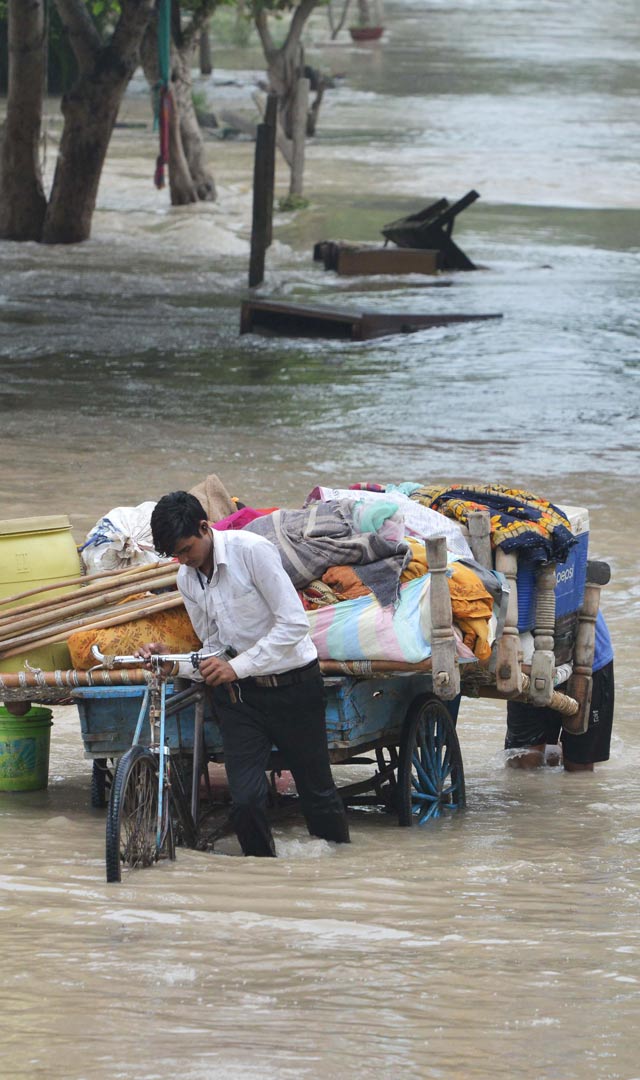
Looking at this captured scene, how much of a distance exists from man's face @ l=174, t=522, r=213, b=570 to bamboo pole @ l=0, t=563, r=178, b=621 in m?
0.84

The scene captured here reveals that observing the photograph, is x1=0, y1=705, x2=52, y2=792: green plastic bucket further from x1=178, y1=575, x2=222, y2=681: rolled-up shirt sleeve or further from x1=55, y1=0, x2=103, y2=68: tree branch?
x1=55, y1=0, x2=103, y2=68: tree branch

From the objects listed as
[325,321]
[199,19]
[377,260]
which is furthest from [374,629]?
[199,19]

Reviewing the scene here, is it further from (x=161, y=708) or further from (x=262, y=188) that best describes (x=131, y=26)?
(x=161, y=708)

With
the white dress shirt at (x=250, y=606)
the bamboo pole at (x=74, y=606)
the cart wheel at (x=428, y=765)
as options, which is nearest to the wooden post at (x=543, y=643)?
the cart wheel at (x=428, y=765)

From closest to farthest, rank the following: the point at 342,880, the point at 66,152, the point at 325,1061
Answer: the point at 325,1061, the point at 342,880, the point at 66,152

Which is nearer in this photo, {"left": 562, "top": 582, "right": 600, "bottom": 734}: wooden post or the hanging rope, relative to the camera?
{"left": 562, "top": 582, "right": 600, "bottom": 734}: wooden post

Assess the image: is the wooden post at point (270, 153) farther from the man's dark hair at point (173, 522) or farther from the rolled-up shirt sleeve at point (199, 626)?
the man's dark hair at point (173, 522)

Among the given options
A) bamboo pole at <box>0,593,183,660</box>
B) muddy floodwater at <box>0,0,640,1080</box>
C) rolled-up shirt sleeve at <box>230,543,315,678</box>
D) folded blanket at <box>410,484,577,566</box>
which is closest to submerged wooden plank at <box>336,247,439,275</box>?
muddy floodwater at <box>0,0,640,1080</box>

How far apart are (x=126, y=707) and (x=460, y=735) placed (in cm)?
292

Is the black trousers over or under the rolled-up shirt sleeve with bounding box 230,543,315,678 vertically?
under

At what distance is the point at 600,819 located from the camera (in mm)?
6977

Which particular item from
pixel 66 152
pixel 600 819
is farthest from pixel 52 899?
pixel 66 152

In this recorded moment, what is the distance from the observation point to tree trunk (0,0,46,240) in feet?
82.6

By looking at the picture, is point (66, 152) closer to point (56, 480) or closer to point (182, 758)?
point (56, 480)
